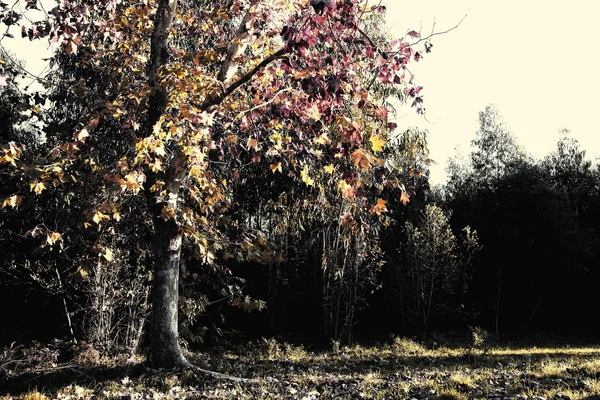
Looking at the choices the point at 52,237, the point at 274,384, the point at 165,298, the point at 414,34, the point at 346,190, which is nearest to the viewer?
the point at 414,34

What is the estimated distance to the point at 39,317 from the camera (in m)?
13.2

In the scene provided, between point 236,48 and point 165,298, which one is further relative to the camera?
point 236,48

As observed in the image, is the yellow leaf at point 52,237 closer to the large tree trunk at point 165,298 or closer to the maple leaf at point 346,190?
the large tree trunk at point 165,298

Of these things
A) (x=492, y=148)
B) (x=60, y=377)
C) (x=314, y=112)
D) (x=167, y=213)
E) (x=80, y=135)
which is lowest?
(x=60, y=377)

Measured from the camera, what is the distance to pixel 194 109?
5.22 meters

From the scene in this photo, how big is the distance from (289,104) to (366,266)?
8.90m

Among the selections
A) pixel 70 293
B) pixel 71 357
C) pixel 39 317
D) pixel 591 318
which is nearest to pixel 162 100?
pixel 71 357

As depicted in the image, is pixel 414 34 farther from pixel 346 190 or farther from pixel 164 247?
pixel 164 247

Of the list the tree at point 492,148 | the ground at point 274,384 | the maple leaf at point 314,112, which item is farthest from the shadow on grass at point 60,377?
the tree at point 492,148

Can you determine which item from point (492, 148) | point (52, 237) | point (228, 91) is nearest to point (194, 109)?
point (228, 91)

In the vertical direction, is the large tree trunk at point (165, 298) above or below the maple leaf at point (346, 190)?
below

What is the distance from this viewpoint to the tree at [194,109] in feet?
14.9

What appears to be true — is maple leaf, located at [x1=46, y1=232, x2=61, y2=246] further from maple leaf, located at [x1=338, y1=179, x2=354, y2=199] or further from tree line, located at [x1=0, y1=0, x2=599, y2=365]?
maple leaf, located at [x1=338, y1=179, x2=354, y2=199]

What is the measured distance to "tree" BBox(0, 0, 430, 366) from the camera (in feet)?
14.9
